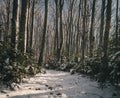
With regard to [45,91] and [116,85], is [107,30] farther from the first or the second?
[45,91]

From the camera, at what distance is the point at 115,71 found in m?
8.11

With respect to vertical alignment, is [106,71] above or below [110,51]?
below

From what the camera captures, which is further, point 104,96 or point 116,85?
point 116,85

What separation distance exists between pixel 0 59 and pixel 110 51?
4.42 metres

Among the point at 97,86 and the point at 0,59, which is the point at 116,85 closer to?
the point at 97,86

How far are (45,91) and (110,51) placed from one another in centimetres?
342

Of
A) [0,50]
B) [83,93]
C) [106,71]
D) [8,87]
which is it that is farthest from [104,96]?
[0,50]

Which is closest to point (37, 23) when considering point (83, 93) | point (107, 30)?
point (107, 30)

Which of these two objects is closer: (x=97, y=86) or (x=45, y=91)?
(x=45, y=91)

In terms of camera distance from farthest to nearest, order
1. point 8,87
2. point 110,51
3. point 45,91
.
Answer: point 110,51, point 45,91, point 8,87

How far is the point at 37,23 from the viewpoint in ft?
144

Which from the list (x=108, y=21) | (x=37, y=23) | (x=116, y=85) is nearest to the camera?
(x=116, y=85)

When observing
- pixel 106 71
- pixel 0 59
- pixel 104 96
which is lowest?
pixel 104 96

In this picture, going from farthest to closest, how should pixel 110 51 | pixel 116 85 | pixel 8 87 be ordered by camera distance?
pixel 110 51 < pixel 116 85 < pixel 8 87
